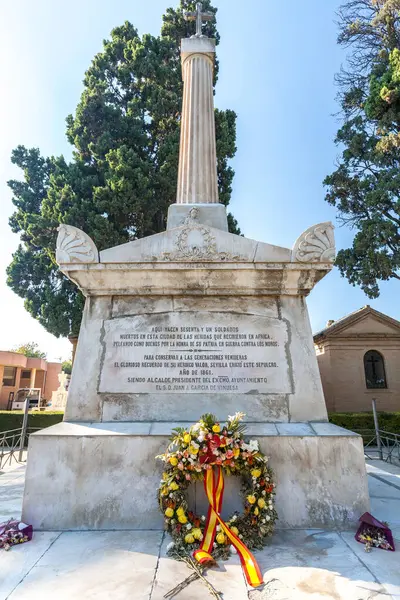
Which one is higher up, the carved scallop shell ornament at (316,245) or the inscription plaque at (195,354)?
the carved scallop shell ornament at (316,245)

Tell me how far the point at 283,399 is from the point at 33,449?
2777mm

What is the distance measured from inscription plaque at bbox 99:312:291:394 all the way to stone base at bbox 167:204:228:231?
5.75 feet

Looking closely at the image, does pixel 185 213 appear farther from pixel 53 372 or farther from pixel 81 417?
pixel 53 372

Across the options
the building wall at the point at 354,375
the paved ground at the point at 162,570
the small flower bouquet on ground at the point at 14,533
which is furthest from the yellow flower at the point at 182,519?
the building wall at the point at 354,375

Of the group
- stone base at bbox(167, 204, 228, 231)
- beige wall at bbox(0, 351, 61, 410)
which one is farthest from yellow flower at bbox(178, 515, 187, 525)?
beige wall at bbox(0, 351, 61, 410)

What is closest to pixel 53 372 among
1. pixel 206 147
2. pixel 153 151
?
pixel 153 151

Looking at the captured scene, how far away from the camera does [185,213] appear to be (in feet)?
19.5

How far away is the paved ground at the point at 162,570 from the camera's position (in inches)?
97.1

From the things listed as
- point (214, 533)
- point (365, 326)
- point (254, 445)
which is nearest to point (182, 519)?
point (214, 533)

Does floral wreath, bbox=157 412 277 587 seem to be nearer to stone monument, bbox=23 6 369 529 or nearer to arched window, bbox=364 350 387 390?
stone monument, bbox=23 6 369 529

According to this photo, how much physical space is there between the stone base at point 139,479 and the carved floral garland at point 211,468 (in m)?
0.27

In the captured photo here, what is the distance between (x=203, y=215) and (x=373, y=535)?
4546 millimetres

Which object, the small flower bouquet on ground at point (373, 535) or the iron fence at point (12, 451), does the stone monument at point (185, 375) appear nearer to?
the small flower bouquet on ground at point (373, 535)

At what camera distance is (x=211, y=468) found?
11.4 ft
